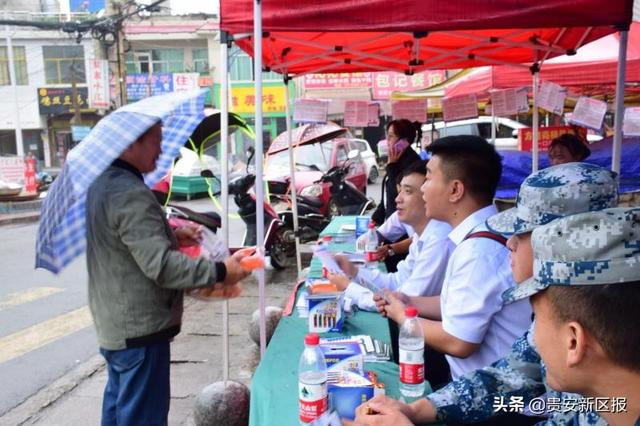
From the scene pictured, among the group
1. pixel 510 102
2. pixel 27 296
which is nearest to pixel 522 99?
pixel 510 102

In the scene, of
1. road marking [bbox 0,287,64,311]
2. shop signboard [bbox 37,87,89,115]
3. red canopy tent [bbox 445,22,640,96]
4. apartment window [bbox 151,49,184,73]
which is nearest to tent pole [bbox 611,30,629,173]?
red canopy tent [bbox 445,22,640,96]

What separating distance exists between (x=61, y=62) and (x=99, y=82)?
15.3m

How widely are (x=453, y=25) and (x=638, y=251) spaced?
2233 mm

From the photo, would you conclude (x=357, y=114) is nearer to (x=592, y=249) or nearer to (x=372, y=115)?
(x=372, y=115)

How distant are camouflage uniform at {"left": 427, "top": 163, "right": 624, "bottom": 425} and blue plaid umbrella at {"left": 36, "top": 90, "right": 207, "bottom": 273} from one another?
57.0 inches

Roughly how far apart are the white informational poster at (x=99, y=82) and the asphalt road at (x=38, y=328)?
6886 mm

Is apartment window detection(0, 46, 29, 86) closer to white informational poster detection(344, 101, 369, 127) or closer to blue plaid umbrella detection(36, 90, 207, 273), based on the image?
white informational poster detection(344, 101, 369, 127)

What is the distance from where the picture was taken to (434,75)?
2269cm

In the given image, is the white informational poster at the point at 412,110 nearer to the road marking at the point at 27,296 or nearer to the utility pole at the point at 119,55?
the road marking at the point at 27,296

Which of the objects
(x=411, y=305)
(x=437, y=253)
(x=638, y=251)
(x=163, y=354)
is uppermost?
(x=638, y=251)

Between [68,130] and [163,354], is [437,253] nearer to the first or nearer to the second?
[163,354]

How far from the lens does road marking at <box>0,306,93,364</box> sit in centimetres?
473

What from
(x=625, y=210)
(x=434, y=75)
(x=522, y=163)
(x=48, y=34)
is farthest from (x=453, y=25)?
(x=48, y=34)

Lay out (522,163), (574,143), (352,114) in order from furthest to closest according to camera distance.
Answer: (522,163) < (352,114) < (574,143)
